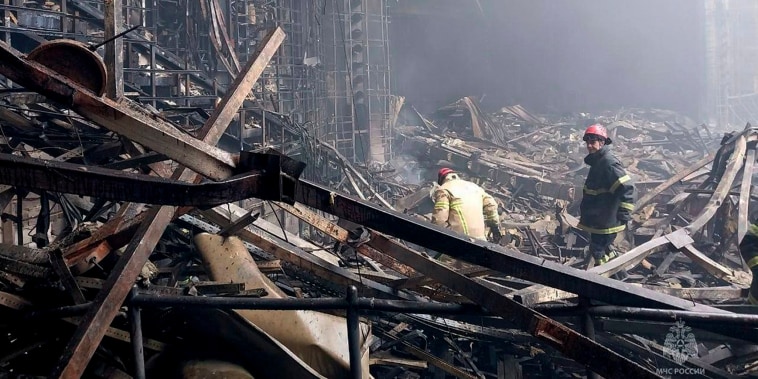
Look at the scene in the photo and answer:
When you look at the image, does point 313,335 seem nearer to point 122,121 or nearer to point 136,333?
point 136,333

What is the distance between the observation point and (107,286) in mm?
2516

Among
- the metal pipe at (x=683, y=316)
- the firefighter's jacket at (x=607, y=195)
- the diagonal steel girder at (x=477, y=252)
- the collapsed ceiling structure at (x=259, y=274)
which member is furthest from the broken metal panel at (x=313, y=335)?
the firefighter's jacket at (x=607, y=195)

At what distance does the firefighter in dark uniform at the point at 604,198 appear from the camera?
6.82 m

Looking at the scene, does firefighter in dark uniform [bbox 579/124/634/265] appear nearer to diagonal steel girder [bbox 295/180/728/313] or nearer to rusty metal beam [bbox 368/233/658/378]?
diagonal steel girder [bbox 295/180/728/313]

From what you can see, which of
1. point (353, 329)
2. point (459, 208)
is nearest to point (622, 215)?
point (459, 208)

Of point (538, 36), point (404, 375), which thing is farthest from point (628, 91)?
point (404, 375)

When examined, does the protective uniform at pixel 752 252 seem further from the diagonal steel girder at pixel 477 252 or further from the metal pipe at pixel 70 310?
the metal pipe at pixel 70 310

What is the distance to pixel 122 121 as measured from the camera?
210 centimetres

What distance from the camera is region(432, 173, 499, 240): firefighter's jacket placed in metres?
6.23

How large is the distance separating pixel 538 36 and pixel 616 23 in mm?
5558

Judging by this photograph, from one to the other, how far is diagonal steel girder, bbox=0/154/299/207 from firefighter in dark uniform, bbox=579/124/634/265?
589cm

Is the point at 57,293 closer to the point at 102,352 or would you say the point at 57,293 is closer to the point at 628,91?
the point at 102,352

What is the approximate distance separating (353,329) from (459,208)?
406 cm

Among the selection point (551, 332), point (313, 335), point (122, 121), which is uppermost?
point (122, 121)
